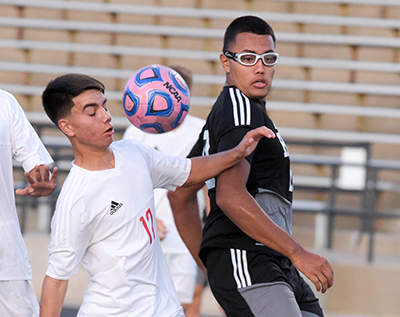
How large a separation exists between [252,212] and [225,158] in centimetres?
25

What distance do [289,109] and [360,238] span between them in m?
2.72

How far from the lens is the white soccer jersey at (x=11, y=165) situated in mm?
2943

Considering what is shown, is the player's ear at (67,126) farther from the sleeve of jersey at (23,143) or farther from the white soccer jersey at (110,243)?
the sleeve of jersey at (23,143)

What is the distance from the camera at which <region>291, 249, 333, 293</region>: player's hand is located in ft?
8.09

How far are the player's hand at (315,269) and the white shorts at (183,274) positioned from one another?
2.16 meters

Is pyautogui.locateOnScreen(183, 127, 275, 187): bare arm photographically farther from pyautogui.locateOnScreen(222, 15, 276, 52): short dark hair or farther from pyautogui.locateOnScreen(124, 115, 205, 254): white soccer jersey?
pyautogui.locateOnScreen(124, 115, 205, 254): white soccer jersey

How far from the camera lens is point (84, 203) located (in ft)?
8.25

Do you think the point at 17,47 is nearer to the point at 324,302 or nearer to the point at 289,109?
the point at 289,109

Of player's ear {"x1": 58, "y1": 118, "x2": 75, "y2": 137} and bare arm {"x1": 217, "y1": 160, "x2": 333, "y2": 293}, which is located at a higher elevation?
player's ear {"x1": 58, "y1": 118, "x2": 75, "y2": 137}

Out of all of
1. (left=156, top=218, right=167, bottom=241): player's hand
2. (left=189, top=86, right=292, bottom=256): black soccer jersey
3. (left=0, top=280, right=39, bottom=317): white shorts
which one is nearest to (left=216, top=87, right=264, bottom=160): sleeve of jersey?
(left=189, top=86, right=292, bottom=256): black soccer jersey

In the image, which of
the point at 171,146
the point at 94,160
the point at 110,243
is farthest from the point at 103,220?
the point at 171,146

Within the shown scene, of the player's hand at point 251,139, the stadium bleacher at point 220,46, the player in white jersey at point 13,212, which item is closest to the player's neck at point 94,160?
the player in white jersey at point 13,212

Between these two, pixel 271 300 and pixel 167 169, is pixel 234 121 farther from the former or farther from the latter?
pixel 271 300

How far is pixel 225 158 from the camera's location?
2639 millimetres
